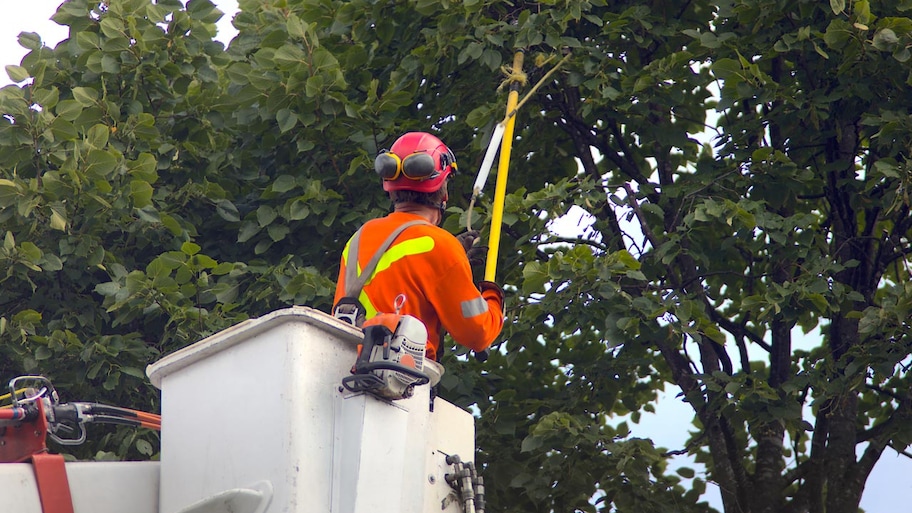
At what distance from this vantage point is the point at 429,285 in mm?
5156

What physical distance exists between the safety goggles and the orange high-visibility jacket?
324mm

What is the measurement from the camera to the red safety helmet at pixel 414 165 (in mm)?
5449

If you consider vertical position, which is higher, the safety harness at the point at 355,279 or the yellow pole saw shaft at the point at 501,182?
the yellow pole saw shaft at the point at 501,182

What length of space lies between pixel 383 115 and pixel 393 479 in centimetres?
473

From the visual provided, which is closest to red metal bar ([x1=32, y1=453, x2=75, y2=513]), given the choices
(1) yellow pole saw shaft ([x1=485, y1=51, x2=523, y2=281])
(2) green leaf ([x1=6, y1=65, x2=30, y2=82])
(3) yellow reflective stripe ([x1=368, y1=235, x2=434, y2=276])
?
(3) yellow reflective stripe ([x1=368, y1=235, x2=434, y2=276])

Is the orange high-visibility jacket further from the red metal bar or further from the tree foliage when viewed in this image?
the tree foliage

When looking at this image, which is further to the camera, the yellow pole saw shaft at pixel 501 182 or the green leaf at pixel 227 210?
the green leaf at pixel 227 210

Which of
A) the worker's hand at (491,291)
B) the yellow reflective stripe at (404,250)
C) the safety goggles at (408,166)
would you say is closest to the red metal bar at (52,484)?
the yellow reflective stripe at (404,250)

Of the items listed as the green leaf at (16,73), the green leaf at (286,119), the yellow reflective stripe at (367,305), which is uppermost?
the green leaf at (16,73)

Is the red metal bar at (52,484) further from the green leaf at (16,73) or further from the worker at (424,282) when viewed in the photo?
the green leaf at (16,73)

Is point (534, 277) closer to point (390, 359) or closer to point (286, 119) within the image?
point (286, 119)

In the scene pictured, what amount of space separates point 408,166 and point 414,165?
1.2 inches

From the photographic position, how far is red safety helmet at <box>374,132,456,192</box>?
215 inches

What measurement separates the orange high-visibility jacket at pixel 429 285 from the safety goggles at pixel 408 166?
1.06 ft
